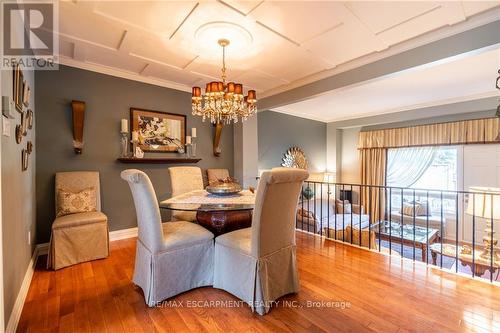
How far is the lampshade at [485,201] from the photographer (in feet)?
7.54

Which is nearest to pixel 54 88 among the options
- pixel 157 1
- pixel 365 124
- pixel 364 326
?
pixel 157 1

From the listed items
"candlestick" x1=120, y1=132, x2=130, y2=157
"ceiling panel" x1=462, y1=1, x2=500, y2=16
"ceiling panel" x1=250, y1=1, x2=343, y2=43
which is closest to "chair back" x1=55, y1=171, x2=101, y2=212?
"candlestick" x1=120, y1=132, x2=130, y2=157

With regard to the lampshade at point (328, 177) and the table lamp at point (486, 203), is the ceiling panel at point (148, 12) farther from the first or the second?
the lampshade at point (328, 177)

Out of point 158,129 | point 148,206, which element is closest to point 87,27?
point 158,129

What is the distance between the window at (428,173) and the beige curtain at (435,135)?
0.28 m

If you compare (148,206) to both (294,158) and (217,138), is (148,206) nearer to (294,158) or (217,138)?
(217,138)

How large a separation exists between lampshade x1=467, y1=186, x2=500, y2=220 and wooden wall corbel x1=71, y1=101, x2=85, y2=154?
4459mm

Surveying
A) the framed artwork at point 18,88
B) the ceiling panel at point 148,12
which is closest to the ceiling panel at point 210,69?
the ceiling panel at point 148,12

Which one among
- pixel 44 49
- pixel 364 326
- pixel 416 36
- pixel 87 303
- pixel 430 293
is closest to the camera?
pixel 364 326

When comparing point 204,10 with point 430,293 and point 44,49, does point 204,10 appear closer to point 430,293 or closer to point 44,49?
point 44,49

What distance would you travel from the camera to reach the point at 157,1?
6.20 feet

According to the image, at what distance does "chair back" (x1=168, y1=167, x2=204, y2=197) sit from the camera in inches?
119

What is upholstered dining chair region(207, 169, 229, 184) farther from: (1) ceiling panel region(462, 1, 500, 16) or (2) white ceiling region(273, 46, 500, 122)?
(1) ceiling panel region(462, 1, 500, 16)

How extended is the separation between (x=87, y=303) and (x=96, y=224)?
998mm
